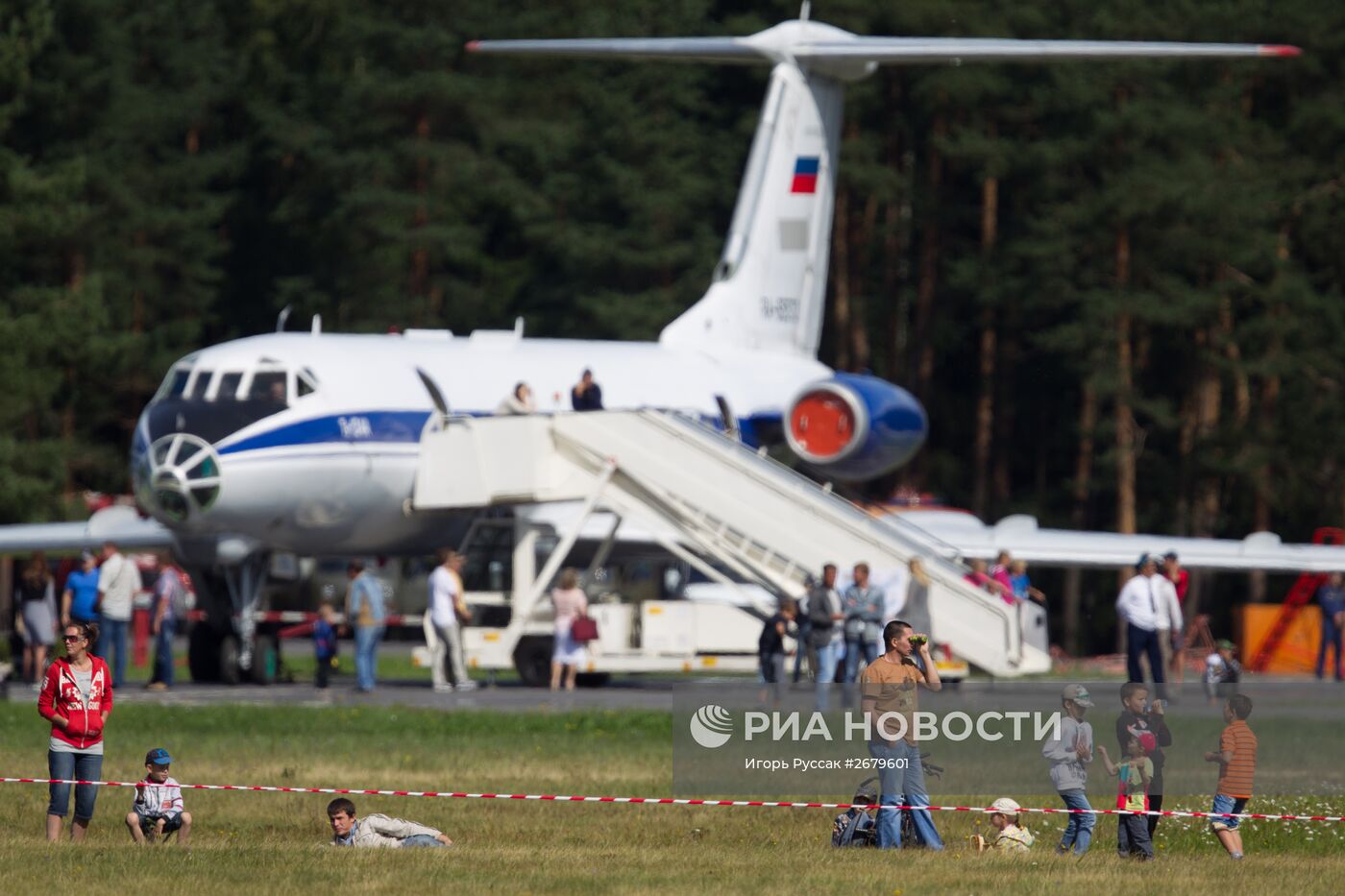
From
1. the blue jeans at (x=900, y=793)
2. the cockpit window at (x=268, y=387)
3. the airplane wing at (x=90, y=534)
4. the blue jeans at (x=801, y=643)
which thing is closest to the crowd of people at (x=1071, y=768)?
the blue jeans at (x=900, y=793)

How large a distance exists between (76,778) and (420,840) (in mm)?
1885

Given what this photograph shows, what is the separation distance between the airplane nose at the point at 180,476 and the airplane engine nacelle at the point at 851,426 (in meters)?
8.72

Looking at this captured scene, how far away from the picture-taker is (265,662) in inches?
1038

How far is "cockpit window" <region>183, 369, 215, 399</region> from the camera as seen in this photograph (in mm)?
25062

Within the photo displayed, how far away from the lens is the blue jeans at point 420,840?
12203mm

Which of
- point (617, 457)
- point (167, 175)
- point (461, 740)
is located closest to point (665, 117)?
point (167, 175)

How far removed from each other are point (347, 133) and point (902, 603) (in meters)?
33.7

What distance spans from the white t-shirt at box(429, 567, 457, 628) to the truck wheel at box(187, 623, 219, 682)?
3.55 meters

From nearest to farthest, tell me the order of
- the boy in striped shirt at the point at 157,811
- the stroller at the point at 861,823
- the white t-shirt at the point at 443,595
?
the stroller at the point at 861,823 → the boy in striped shirt at the point at 157,811 → the white t-shirt at the point at 443,595

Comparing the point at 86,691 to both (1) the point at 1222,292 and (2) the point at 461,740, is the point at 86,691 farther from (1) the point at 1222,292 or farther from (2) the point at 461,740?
(1) the point at 1222,292

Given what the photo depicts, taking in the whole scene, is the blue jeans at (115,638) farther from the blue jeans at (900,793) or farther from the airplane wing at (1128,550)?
the blue jeans at (900,793)

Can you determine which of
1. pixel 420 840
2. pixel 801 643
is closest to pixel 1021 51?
pixel 801 643

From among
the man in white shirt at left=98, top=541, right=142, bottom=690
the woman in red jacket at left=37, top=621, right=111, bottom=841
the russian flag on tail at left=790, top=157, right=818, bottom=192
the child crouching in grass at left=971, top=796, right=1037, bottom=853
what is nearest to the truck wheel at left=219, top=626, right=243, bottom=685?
the man in white shirt at left=98, top=541, right=142, bottom=690

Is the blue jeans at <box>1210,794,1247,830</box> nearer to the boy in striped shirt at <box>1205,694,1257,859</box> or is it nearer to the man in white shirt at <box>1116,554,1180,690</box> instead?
the boy in striped shirt at <box>1205,694,1257,859</box>
